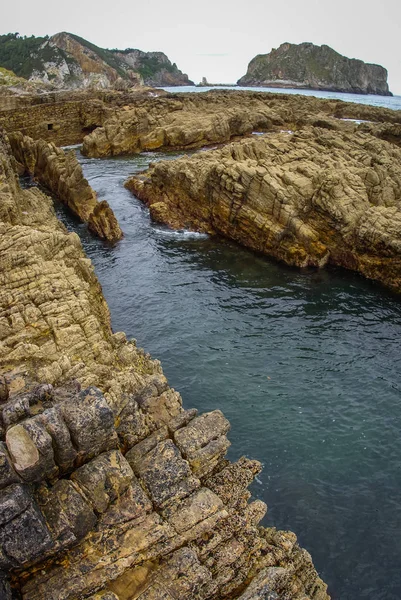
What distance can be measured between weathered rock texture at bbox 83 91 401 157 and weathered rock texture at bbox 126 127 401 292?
3372cm

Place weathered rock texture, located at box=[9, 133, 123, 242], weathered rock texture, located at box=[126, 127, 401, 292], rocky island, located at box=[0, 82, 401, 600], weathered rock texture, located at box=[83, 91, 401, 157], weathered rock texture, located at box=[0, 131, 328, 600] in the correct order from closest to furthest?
1. weathered rock texture, located at box=[0, 131, 328, 600]
2. rocky island, located at box=[0, 82, 401, 600]
3. weathered rock texture, located at box=[126, 127, 401, 292]
4. weathered rock texture, located at box=[9, 133, 123, 242]
5. weathered rock texture, located at box=[83, 91, 401, 157]

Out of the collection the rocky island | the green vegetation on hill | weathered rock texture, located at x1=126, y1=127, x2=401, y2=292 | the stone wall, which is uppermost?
the green vegetation on hill

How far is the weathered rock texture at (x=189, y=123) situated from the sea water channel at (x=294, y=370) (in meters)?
43.5

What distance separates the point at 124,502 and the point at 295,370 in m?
17.2

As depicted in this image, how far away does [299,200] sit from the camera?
4100cm

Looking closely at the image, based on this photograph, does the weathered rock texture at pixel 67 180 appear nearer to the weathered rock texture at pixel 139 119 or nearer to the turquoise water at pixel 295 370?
the turquoise water at pixel 295 370

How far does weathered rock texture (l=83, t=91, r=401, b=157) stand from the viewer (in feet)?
271

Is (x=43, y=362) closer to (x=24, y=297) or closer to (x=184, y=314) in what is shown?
(x=24, y=297)

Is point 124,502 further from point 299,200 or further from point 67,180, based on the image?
point 67,180

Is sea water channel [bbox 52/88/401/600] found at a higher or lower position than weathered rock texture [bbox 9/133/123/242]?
lower

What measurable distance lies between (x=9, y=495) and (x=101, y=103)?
9689 cm

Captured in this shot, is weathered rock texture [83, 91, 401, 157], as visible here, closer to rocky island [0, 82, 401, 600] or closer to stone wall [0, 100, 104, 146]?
stone wall [0, 100, 104, 146]

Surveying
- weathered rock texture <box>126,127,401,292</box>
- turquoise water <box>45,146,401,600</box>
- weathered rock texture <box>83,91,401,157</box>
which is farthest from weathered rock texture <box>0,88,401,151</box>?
turquoise water <box>45,146,401,600</box>

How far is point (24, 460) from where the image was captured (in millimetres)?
10422
